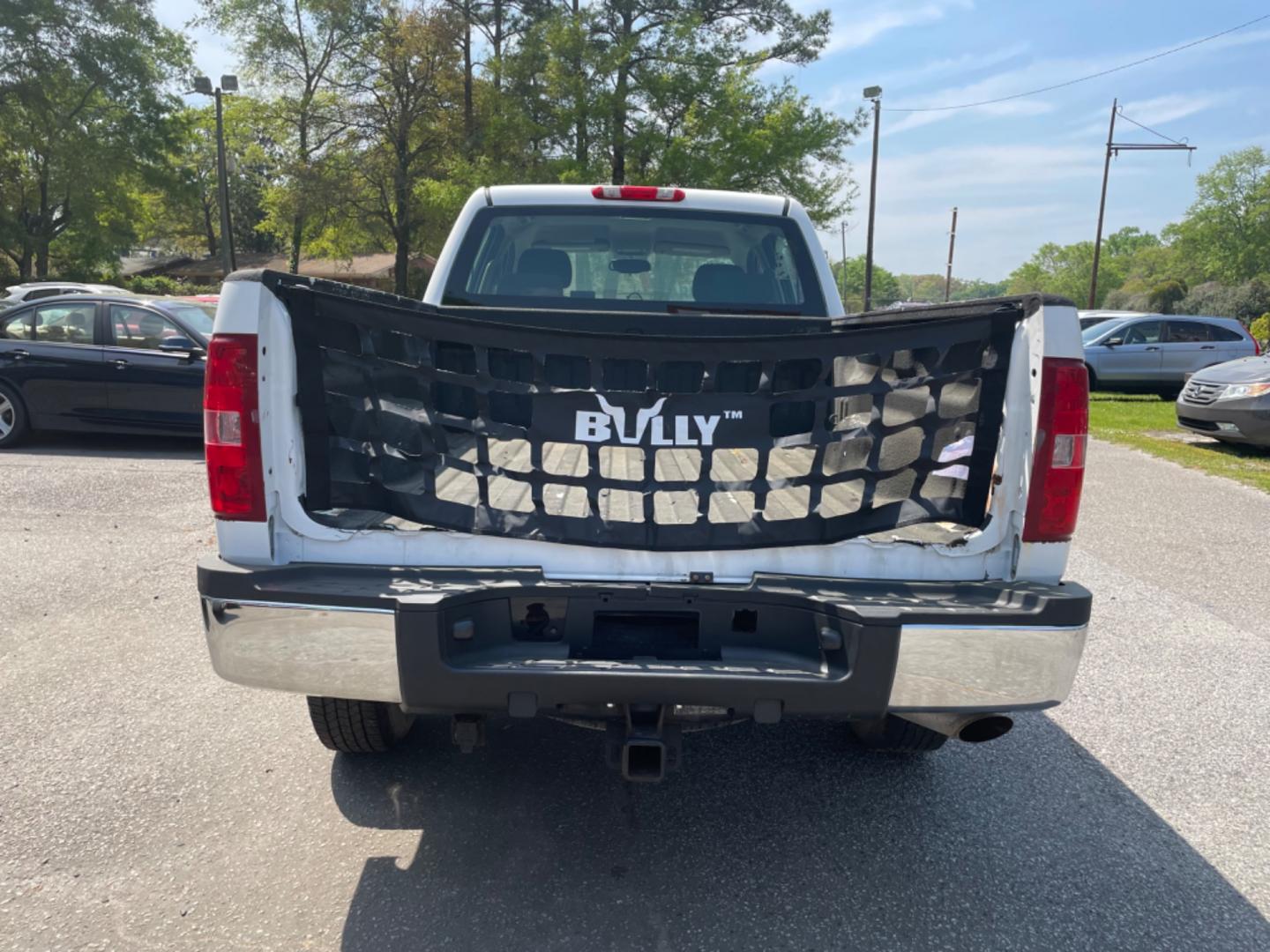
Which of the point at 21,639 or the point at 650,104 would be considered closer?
the point at 21,639

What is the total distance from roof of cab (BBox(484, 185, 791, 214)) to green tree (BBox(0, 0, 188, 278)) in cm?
3577

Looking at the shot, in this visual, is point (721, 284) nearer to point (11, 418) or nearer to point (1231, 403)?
point (11, 418)

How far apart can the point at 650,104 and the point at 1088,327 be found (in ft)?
46.7

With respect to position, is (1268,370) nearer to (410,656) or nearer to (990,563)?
(990,563)

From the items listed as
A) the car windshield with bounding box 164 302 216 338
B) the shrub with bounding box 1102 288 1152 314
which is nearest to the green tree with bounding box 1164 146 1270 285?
the shrub with bounding box 1102 288 1152 314

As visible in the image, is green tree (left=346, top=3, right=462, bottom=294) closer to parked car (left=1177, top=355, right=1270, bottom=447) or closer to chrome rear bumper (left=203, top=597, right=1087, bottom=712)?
parked car (left=1177, top=355, right=1270, bottom=447)

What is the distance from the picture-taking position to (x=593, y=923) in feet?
8.17

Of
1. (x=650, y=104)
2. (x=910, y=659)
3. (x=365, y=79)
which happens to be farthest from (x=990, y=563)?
(x=365, y=79)

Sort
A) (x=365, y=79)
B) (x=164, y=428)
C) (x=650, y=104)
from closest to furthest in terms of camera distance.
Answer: (x=164, y=428) → (x=650, y=104) → (x=365, y=79)

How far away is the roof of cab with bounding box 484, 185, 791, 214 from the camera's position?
400 cm

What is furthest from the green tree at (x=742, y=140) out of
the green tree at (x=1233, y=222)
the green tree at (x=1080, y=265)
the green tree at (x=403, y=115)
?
the green tree at (x=1080, y=265)

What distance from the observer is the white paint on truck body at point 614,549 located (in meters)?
2.42

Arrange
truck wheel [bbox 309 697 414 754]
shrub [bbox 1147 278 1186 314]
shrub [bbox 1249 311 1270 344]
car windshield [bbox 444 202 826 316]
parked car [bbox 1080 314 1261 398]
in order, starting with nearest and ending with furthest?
truck wheel [bbox 309 697 414 754] < car windshield [bbox 444 202 826 316] < parked car [bbox 1080 314 1261 398] < shrub [bbox 1249 311 1270 344] < shrub [bbox 1147 278 1186 314]

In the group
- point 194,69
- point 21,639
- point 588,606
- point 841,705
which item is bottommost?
point 21,639
